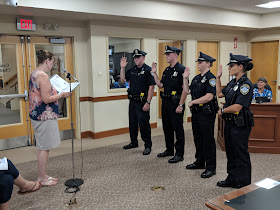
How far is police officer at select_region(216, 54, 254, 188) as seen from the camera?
2.85m

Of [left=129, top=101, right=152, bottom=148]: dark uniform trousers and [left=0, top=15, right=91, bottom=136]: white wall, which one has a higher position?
[left=0, top=15, right=91, bottom=136]: white wall

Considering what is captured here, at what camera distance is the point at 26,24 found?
4730mm

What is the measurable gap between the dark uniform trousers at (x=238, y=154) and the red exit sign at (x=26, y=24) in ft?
12.1

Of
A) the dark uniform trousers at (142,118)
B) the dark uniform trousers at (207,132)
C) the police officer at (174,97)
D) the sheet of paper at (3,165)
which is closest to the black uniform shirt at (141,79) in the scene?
the dark uniform trousers at (142,118)

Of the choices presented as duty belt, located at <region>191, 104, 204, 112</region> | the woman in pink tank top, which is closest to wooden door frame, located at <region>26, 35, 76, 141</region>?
the woman in pink tank top

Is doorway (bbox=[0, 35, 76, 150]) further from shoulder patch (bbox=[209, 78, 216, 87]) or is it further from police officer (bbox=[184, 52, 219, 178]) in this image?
shoulder patch (bbox=[209, 78, 216, 87])


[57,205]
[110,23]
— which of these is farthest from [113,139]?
[57,205]

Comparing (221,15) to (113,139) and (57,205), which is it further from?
(57,205)

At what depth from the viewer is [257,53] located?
8031 millimetres

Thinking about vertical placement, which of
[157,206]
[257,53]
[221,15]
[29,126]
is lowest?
[157,206]

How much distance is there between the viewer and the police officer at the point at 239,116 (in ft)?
9.34

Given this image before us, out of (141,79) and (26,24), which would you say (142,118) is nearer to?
(141,79)

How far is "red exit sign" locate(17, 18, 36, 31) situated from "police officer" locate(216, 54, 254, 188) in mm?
3484

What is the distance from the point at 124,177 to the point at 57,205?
0.98 m
